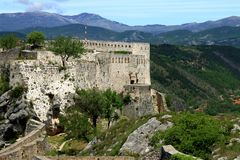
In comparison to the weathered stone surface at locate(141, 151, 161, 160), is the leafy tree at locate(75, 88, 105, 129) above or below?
below

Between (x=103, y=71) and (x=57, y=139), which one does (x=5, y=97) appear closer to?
(x=57, y=139)

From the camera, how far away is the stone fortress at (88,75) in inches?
2800

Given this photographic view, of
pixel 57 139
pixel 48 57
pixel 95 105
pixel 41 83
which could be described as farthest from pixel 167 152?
pixel 48 57

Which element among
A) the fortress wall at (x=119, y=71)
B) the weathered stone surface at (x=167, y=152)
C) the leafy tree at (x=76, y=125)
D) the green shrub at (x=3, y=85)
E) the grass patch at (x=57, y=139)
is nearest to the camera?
the weathered stone surface at (x=167, y=152)

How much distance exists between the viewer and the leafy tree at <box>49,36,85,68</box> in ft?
251

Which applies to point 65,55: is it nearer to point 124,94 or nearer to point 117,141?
point 124,94

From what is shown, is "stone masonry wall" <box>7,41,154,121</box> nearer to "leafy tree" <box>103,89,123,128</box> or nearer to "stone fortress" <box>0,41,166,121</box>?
"stone fortress" <box>0,41,166,121</box>

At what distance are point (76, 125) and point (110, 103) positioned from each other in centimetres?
1048

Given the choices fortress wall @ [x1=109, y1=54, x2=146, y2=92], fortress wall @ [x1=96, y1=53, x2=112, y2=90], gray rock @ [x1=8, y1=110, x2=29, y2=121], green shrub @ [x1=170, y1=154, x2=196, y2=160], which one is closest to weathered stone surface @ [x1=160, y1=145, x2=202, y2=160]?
green shrub @ [x1=170, y1=154, x2=196, y2=160]

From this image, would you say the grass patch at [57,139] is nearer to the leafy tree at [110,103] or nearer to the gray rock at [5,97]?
the leafy tree at [110,103]

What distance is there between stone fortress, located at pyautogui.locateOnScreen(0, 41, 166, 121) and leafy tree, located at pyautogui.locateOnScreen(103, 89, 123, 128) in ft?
12.0

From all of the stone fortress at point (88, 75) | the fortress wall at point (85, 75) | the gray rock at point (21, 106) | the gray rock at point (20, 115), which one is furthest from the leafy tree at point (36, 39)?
the gray rock at point (20, 115)

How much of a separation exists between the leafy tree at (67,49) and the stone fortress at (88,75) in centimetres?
82

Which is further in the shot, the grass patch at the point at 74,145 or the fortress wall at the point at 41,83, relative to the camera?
the fortress wall at the point at 41,83
